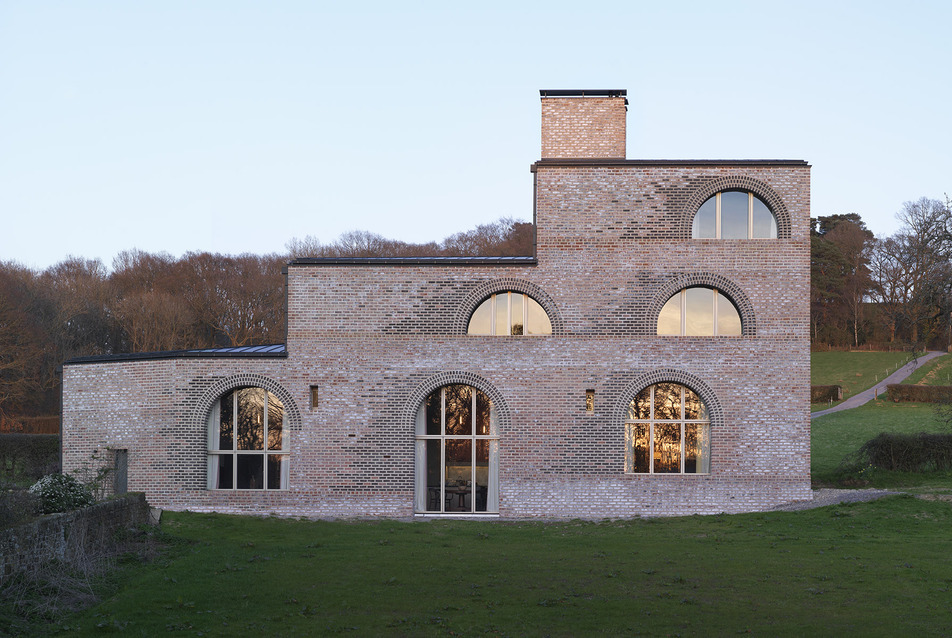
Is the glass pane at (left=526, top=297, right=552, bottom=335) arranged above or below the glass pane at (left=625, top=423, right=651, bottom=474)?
above

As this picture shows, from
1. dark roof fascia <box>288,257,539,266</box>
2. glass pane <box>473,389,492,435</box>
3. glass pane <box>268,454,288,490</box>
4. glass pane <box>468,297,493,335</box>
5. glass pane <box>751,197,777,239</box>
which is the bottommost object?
glass pane <box>268,454,288,490</box>

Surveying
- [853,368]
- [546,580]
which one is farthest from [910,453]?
[853,368]

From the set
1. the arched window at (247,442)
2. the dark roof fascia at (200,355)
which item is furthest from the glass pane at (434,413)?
the dark roof fascia at (200,355)

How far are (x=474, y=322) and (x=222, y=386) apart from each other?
6.10 meters

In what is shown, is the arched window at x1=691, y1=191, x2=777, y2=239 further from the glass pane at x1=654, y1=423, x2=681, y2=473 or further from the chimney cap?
the glass pane at x1=654, y1=423, x2=681, y2=473

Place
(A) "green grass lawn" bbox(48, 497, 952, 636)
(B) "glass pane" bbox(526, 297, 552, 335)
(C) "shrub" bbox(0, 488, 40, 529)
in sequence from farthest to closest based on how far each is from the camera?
(B) "glass pane" bbox(526, 297, 552, 335), (C) "shrub" bbox(0, 488, 40, 529), (A) "green grass lawn" bbox(48, 497, 952, 636)

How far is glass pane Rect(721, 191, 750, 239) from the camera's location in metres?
19.8

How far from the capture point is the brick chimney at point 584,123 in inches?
825

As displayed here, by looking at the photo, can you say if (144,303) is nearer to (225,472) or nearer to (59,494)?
(225,472)

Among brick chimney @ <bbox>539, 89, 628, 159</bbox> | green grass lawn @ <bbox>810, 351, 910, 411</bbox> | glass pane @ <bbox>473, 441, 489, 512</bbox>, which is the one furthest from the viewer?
green grass lawn @ <bbox>810, 351, 910, 411</bbox>

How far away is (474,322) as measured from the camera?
64.5 feet

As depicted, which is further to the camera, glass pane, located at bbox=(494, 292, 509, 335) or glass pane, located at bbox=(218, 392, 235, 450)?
glass pane, located at bbox=(494, 292, 509, 335)

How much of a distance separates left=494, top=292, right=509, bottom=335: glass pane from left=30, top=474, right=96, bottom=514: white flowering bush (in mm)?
9831

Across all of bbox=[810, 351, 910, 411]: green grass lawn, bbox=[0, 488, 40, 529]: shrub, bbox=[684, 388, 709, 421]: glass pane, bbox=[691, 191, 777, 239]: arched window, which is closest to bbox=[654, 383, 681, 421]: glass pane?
bbox=[684, 388, 709, 421]: glass pane
